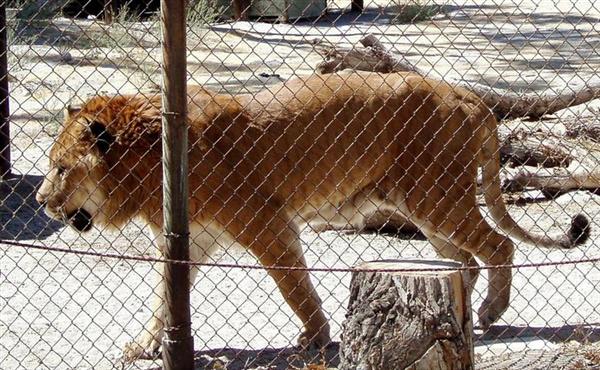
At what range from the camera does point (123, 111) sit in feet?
18.9

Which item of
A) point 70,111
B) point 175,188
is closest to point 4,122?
point 70,111

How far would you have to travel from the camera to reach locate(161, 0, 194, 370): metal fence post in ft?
15.3

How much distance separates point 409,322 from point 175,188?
124 centimetres

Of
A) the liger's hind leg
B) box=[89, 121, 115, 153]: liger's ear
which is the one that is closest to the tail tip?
the liger's hind leg

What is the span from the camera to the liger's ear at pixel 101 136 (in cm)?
569

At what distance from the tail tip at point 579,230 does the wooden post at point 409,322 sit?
2.21 metres

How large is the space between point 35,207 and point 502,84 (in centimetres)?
607

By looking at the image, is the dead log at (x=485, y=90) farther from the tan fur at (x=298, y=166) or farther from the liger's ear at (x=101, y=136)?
the liger's ear at (x=101, y=136)

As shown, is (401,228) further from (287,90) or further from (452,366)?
(452,366)

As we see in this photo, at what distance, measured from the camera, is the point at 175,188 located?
15.7ft

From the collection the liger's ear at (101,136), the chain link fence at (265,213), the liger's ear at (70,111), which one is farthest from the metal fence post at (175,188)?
the liger's ear at (70,111)

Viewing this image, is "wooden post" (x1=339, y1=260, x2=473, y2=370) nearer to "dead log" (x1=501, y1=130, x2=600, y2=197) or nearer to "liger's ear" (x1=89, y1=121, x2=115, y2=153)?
"liger's ear" (x1=89, y1=121, x2=115, y2=153)

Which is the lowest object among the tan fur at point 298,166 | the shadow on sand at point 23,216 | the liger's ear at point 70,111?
the shadow on sand at point 23,216

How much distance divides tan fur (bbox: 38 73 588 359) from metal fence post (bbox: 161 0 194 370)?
2.95 ft
